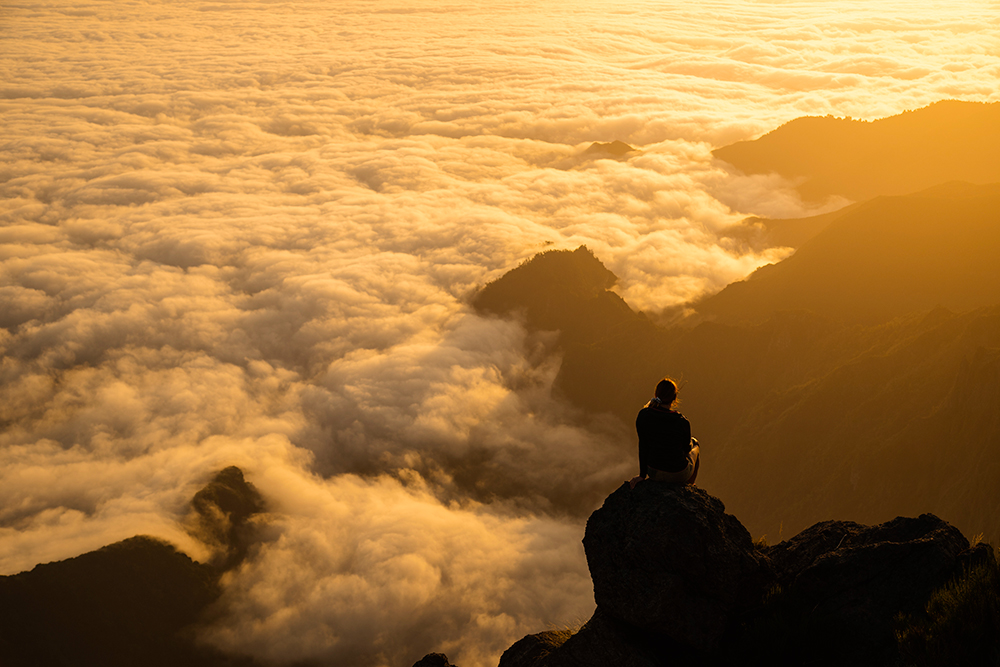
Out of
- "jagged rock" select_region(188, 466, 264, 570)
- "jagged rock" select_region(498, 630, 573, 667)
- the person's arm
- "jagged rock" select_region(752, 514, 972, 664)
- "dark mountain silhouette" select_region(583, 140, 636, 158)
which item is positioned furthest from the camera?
"dark mountain silhouette" select_region(583, 140, 636, 158)

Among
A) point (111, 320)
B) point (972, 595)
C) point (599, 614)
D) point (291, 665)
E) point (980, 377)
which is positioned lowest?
point (291, 665)

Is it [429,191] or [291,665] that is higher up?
[429,191]

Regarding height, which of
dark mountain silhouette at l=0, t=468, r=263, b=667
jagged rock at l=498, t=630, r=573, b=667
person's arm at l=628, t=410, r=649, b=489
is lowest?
dark mountain silhouette at l=0, t=468, r=263, b=667

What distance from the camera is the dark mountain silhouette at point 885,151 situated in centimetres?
10969

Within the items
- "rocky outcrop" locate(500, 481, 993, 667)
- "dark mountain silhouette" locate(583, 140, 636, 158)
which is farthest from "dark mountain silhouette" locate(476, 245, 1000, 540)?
"dark mountain silhouette" locate(583, 140, 636, 158)

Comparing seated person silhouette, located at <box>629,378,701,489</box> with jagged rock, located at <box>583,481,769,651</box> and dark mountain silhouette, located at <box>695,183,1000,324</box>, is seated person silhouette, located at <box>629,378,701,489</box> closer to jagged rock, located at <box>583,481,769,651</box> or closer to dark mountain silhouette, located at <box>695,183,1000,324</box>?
jagged rock, located at <box>583,481,769,651</box>

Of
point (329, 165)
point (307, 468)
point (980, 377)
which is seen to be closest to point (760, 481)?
point (980, 377)

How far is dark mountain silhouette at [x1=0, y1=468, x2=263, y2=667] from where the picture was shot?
68375mm

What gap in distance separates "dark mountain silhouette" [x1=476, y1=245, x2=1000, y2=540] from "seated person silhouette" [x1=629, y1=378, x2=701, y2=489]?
25.6 feet

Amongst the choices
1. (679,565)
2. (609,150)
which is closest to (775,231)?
(609,150)

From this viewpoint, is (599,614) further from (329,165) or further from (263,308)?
(329,165)

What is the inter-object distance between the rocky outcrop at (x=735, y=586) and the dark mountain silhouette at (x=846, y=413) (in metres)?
5.78

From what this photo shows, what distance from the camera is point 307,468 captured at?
106 m

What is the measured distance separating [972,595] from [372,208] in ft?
556
